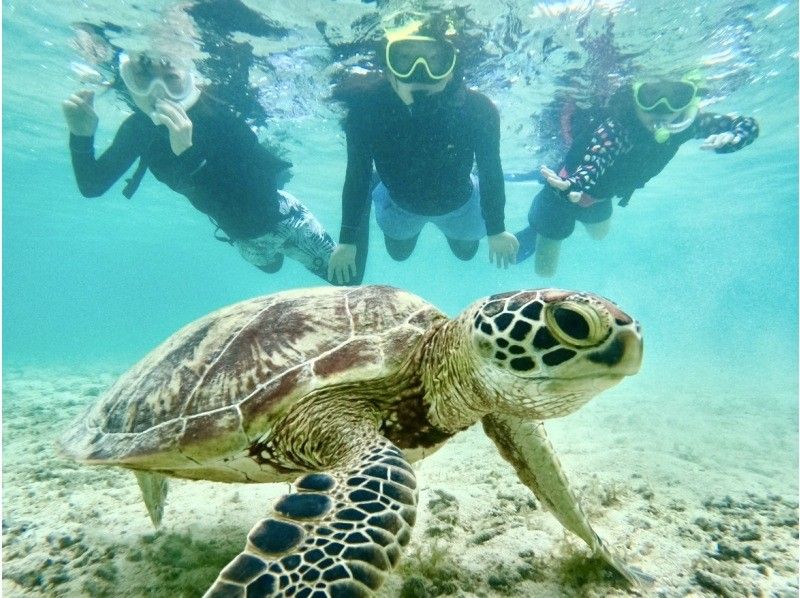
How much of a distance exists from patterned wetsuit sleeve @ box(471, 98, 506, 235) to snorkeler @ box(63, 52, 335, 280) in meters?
3.00

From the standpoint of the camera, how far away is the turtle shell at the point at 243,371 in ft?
7.06

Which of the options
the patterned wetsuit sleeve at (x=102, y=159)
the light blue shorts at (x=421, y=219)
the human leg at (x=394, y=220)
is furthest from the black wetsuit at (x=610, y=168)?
the patterned wetsuit sleeve at (x=102, y=159)

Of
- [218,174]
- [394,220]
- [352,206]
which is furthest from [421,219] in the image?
[218,174]

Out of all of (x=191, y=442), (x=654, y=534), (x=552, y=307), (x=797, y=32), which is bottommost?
(x=654, y=534)

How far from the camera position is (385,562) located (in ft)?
4.69

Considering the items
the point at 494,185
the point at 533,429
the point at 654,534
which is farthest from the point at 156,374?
the point at 494,185

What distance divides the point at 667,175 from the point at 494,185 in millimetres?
18063

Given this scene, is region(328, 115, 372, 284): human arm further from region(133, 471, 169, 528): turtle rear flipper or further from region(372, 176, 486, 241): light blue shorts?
region(133, 471, 169, 528): turtle rear flipper

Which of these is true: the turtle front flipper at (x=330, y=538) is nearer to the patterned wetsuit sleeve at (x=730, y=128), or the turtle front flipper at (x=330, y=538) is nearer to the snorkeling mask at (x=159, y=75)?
Answer: the patterned wetsuit sleeve at (x=730, y=128)

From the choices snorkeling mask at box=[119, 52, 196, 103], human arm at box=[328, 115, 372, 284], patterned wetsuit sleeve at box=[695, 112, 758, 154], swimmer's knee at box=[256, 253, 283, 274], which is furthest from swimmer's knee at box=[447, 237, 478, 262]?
snorkeling mask at box=[119, 52, 196, 103]

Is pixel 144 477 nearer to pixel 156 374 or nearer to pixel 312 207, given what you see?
pixel 156 374

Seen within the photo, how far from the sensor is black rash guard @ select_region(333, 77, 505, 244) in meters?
7.10

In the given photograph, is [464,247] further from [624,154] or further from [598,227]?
[624,154]

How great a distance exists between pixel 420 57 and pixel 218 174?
13.5ft
